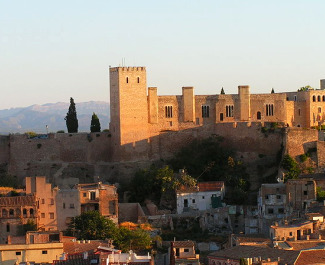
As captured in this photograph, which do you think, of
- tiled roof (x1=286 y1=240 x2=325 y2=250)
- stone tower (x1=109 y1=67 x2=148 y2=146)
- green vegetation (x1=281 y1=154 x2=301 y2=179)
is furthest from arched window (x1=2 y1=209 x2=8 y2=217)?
green vegetation (x1=281 y1=154 x2=301 y2=179)

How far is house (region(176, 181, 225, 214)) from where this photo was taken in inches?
2135

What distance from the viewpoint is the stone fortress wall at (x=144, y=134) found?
58969 millimetres

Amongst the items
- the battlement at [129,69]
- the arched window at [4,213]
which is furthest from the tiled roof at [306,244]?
the battlement at [129,69]

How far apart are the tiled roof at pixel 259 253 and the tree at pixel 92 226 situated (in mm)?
6528

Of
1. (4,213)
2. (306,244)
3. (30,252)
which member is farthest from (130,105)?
(30,252)

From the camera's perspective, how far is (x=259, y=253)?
1597 inches

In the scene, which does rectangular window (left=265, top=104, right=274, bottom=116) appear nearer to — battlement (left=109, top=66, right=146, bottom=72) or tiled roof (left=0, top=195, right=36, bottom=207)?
battlement (left=109, top=66, right=146, bottom=72)

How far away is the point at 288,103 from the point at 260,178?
20.3 feet

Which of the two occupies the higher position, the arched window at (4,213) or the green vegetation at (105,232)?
the arched window at (4,213)

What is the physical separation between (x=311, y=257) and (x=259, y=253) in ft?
7.25

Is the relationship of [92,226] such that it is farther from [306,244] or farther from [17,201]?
[306,244]

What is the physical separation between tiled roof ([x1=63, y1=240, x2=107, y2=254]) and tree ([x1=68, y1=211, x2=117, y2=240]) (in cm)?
411

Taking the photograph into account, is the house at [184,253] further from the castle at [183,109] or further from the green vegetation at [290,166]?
the castle at [183,109]

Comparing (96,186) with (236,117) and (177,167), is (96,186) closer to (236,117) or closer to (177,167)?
(177,167)
